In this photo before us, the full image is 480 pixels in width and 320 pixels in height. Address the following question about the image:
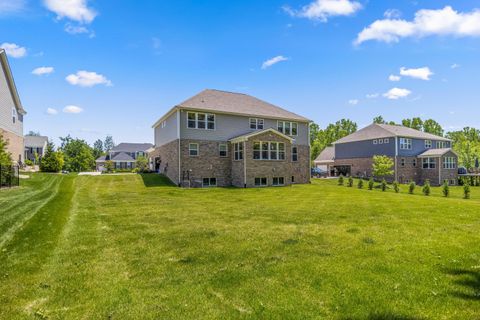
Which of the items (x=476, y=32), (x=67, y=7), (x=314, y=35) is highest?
(x=314, y=35)

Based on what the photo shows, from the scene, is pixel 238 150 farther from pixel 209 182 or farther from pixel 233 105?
pixel 233 105

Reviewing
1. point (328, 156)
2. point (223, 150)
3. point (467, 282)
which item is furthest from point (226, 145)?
point (328, 156)

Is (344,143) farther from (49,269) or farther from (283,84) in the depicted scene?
(49,269)

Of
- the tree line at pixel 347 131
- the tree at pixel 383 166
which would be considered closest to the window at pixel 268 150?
the tree at pixel 383 166

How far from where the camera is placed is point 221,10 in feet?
56.1

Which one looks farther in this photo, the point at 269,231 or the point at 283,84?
the point at 283,84

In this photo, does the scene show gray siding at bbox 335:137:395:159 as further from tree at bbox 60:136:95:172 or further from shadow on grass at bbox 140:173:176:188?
tree at bbox 60:136:95:172

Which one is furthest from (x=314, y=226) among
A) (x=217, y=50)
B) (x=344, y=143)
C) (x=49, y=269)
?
(x=344, y=143)

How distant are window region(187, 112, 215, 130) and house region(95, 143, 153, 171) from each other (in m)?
39.7

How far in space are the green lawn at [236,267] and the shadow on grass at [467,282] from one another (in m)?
0.02

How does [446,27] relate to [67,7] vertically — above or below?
below

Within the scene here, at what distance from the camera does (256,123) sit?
86.5 feet

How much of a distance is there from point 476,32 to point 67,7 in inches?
771

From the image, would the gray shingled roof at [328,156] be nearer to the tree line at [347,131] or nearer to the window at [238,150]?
the tree line at [347,131]
